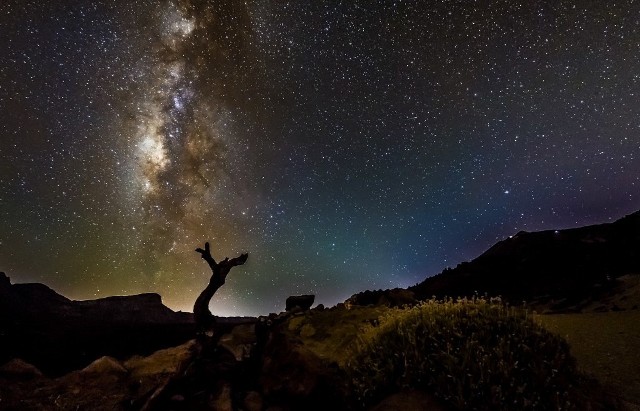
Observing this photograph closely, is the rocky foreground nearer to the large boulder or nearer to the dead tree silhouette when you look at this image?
the dead tree silhouette

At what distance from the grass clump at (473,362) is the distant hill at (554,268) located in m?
17.9

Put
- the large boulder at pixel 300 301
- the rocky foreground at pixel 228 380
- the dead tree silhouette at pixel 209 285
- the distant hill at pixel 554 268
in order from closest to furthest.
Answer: the rocky foreground at pixel 228 380 → the dead tree silhouette at pixel 209 285 → the large boulder at pixel 300 301 → the distant hill at pixel 554 268

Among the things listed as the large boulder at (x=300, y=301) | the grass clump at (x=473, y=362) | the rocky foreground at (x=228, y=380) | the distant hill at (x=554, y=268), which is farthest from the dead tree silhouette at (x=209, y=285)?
the distant hill at (x=554, y=268)

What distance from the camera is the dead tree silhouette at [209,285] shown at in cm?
1179

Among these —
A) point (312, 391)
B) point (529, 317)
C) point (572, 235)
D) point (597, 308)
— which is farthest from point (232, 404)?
point (572, 235)

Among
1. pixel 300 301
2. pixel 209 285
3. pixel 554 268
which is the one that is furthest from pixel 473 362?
pixel 554 268

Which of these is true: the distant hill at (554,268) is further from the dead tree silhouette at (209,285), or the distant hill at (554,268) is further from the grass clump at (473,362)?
the dead tree silhouette at (209,285)

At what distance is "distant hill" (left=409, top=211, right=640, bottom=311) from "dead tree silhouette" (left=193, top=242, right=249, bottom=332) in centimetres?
1897

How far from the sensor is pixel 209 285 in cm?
1243

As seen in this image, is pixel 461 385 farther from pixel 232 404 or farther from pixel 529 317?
pixel 232 404

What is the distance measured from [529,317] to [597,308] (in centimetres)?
1511

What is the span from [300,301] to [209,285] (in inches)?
178

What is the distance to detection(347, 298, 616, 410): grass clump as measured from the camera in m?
4.75

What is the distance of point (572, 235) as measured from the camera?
41.3m
